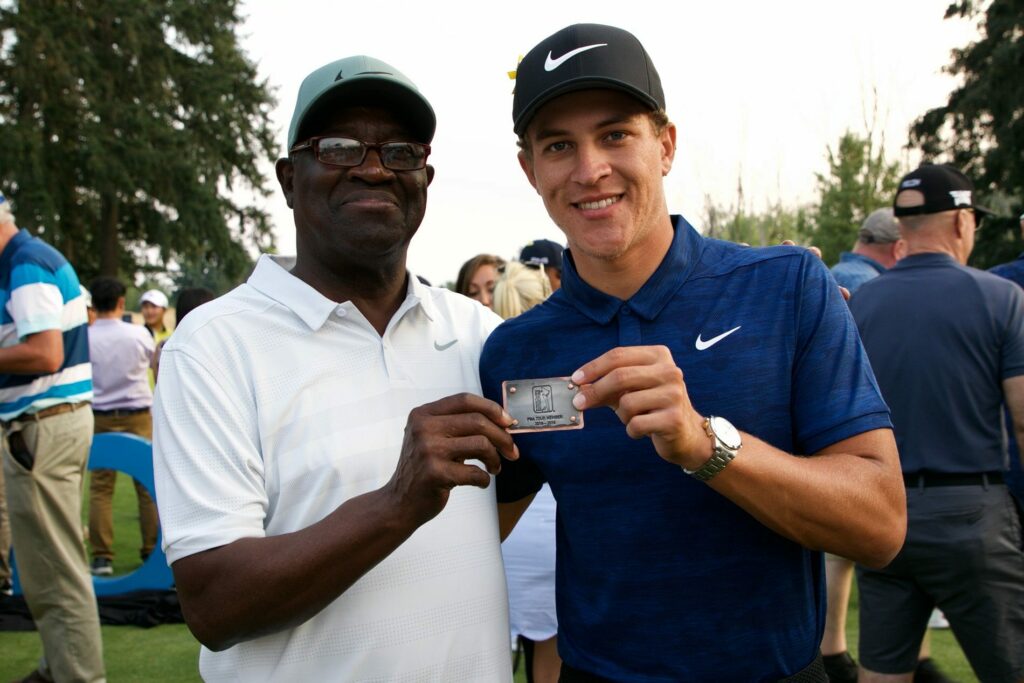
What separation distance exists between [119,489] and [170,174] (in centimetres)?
2403

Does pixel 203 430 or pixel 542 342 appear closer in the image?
pixel 203 430

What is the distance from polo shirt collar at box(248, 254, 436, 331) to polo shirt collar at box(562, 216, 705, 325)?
40 cm

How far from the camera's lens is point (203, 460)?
203 cm

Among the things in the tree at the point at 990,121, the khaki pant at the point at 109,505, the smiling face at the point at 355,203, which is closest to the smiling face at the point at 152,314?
the khaki pant at the point at 109,505

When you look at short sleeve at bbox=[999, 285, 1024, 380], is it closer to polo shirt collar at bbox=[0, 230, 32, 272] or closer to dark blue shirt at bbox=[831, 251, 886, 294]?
dark blue shirt at bbox=[831, 251, 886, 294]

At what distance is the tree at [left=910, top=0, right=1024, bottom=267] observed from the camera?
2742 centimetres

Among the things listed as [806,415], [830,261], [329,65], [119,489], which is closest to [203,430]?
[329,65]

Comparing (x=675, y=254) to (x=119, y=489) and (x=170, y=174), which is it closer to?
(x=119, y=489)

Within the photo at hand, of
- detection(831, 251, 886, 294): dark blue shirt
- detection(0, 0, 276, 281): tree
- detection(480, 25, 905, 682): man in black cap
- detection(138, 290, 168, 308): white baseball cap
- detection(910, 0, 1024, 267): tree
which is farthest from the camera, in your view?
detection(0, 0, 276, 281): tree

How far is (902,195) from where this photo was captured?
465cm

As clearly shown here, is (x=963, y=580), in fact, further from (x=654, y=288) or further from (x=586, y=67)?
(x=586, y=67)

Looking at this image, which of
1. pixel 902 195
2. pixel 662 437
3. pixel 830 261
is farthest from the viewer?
pixel 830 261

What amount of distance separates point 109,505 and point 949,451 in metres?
7.25

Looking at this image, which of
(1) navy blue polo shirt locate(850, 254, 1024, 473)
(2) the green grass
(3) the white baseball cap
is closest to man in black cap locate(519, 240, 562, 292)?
(1) navy blue polo shirt locate(850, 254, 1024, 473)
